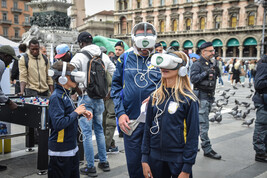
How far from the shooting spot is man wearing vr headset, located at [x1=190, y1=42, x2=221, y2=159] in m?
5.36

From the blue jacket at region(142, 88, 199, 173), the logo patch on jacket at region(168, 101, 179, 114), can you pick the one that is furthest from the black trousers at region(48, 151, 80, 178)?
the logo patch on jacket at region(168, 101, 179, 114)

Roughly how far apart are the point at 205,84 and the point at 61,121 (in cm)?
316

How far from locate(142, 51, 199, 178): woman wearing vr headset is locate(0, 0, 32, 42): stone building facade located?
68.9m

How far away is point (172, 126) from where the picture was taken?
2.61m

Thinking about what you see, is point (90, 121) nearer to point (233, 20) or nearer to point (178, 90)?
point (178, 90)

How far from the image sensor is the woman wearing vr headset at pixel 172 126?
2.58 meters

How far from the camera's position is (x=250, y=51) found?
4525 centimetres

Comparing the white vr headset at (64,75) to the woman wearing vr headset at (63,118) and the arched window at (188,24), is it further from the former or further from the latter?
the arched window at (188,24)

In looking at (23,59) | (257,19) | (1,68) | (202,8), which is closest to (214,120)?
(23,59)

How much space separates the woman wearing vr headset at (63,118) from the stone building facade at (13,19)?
223 ft

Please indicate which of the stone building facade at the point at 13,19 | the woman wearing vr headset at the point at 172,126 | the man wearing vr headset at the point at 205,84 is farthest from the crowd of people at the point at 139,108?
the stone building facade at the point at 13,19

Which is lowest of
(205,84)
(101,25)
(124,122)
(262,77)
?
(124,122)

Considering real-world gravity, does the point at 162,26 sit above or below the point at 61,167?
above

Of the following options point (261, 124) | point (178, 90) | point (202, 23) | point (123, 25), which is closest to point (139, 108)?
point (178, 90)
